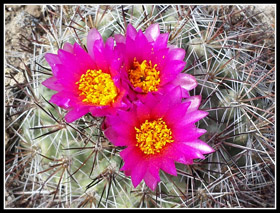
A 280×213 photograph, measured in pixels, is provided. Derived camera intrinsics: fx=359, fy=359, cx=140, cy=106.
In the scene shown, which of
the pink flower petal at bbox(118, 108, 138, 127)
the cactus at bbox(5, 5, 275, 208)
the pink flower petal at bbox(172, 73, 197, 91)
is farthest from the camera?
the cactus at bbox(5, 5, 275, 208)

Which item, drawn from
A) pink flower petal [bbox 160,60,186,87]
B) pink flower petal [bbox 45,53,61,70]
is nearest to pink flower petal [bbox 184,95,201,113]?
pink flower petal [bbox 160,60,186,87]

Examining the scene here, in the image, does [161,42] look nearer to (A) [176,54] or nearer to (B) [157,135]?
(A) [176,54]

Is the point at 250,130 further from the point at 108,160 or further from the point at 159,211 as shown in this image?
the point at 108,160

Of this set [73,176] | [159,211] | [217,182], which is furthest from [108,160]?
[217,182]

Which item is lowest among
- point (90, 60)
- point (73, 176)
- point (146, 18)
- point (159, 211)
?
point (159, 211)

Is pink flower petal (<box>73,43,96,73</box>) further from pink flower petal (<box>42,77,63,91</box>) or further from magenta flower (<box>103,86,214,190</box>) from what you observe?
magenta flower (<box>103,86,214,190</box>)

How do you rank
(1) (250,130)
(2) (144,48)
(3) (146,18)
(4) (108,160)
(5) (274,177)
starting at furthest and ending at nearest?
(5) (274,177) → (1) (250,130) → (3) (146,18) → (4) (108,160) → (2) (144,48)

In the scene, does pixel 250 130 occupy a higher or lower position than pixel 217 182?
higher

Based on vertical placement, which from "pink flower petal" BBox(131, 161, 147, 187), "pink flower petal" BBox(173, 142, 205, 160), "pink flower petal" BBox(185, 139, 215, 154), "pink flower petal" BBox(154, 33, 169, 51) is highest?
"pink flower petal" BBox(154, 33, 169, 51)

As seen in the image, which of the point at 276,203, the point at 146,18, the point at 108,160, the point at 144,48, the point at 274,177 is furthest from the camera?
the point at 274,177
